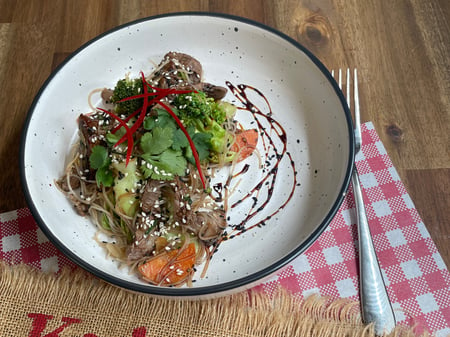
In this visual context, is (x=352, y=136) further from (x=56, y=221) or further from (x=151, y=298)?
(x=56, y=221)

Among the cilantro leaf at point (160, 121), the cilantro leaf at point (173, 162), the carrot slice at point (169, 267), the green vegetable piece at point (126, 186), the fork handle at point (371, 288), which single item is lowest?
the fork handle at point (371, 288)

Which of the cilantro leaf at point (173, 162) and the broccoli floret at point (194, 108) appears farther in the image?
the broccoli floret at point (194, 108)

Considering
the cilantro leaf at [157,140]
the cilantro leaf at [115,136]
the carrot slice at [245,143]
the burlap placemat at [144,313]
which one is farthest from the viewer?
the carrot slice at [245,143]

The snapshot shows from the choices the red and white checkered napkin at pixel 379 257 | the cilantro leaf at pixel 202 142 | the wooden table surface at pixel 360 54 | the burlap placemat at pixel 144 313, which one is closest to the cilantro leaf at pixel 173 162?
the cilantro leaf at pixel 202 142

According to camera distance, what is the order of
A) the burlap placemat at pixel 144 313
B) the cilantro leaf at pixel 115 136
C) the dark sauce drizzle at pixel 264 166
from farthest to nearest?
1. the dark sauce drizzle at pixel 264 166
2. the cilantro leaf at pixel 115 136
3. the burlap placemat at pixel 144 313

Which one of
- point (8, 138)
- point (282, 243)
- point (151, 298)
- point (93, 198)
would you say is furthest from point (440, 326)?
point (8, 138)

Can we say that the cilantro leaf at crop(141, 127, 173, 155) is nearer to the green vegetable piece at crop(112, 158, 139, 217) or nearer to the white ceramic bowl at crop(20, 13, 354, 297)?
the green vegetable piece at crop(112, 158, 139, 217)

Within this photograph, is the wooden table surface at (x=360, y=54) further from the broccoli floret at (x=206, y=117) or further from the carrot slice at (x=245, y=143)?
the broccoli floret at (x=206, y=117)
